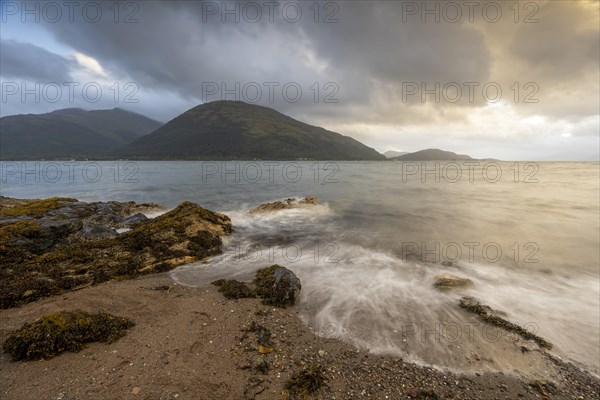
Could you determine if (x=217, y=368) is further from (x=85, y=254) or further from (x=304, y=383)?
(x=85, y=254)

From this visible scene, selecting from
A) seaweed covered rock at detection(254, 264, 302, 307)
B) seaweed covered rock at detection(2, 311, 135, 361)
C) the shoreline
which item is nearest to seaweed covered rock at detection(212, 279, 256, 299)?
seaweed covered rock at detection(254, 264, 302, 307)

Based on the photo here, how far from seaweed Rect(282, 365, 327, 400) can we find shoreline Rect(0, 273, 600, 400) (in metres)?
0.12

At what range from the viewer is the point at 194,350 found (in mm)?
5922

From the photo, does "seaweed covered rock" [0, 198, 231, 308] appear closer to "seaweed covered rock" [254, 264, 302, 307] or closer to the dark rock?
"seaweed covered rock" [254, 264, 302, 307]

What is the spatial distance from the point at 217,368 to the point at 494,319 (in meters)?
7.74

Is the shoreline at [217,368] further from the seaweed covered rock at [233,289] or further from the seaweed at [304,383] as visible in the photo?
the seaweed covered rock at [233,289]

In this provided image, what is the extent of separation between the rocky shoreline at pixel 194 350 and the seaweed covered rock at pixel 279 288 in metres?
0.03

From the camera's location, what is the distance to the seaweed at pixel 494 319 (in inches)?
289

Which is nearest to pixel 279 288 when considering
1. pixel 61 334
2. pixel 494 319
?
pixel 61 334

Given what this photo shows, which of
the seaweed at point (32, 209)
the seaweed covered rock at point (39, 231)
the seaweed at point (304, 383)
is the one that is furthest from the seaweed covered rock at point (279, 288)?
the seaweed at point (32, 209)

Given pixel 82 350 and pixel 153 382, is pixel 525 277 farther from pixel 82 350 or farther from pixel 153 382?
pixel 82 350

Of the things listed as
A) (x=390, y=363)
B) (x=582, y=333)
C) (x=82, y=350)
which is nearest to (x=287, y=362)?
(x=390, y=363)

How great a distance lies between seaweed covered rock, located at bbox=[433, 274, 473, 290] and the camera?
32.8 feet

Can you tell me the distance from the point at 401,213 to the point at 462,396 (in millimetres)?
21174
